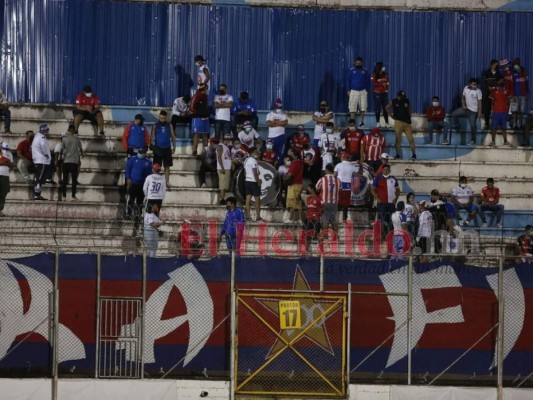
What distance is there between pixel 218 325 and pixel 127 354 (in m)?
1.80

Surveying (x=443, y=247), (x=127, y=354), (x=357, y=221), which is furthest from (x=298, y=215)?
(x=127, y=354)

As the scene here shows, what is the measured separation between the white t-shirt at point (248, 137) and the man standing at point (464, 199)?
5034mm

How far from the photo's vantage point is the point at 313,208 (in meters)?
30.8

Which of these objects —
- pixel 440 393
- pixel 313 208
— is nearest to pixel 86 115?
pixel 313 208

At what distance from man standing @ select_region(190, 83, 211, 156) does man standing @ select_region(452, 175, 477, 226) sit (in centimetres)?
617

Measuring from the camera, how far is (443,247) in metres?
28.9

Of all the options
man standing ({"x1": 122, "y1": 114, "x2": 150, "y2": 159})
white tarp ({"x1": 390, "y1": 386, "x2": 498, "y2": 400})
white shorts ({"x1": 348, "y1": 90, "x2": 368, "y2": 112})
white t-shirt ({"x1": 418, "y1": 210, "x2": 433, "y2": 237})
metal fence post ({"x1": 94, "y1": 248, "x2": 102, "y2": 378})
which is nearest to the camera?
metal fence post ({"x1": 94, "y1": 248, "x2": 102, "y2": 378})

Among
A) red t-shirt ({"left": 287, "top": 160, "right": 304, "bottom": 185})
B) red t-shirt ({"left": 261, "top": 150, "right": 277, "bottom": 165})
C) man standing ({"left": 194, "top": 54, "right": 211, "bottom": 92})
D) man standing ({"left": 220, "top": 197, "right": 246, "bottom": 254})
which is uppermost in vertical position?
man standing ({"left": 194, "top": 54, "right": 211, "bottom": 92})

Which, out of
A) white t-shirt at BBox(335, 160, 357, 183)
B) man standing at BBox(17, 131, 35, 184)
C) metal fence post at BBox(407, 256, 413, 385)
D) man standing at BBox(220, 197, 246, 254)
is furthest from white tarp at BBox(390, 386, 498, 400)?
man standing at BBox(17, 131, 35, 184)

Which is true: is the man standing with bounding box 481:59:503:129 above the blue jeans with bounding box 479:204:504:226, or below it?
above

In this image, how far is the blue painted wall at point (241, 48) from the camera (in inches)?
1454

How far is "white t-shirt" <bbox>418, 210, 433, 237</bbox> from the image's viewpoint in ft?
96.9

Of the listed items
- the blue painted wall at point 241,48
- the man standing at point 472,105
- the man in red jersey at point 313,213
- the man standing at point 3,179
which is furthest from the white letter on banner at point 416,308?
the blue painted wall at point 241,48

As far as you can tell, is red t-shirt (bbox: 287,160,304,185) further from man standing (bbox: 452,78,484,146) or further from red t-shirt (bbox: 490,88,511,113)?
red t-shirt (bbox: 490,88,511,113)
